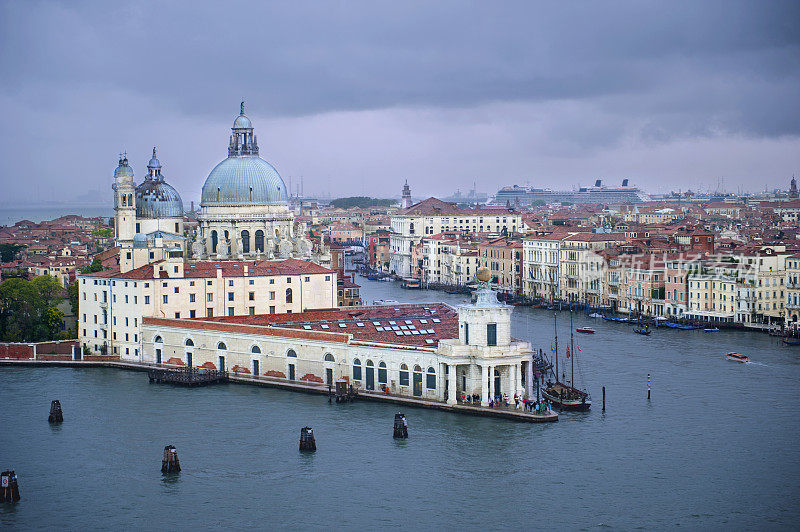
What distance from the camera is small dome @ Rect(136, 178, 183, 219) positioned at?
1802 inches

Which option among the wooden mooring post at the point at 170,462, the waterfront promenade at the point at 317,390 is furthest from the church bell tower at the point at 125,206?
the wooden mooring post at the point at 170,462

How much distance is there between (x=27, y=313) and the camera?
3862 cm

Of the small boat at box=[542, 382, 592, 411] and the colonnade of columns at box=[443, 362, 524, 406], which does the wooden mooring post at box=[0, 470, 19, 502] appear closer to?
the colonnade of columns at box=[443, 362, 524, 406]

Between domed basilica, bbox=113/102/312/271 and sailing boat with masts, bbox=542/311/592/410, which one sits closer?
sailing boat with masts, bbox=542/311/592/410

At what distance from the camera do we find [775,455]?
76.5 feet

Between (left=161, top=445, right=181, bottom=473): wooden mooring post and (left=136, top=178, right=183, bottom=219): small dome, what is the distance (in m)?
24.4

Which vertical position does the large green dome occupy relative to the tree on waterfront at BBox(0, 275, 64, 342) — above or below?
above

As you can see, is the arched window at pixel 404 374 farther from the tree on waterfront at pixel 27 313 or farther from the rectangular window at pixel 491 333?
the tree on waterfront at pixel 27 313

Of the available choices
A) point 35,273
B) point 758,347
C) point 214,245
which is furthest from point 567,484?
point 35,273

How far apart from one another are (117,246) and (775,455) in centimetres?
2899

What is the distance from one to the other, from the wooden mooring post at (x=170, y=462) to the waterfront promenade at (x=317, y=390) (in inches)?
238

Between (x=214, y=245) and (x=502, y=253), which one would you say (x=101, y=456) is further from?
(x=502, y=253)

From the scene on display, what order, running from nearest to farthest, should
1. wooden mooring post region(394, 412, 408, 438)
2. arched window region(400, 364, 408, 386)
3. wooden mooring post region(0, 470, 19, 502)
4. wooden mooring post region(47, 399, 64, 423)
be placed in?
wooden mooring post region(0, 470, 19, 502) → wooden mooring post region(394, 412, 408, 438) → wooden mooring post region(47, 399, 64, 423) → arched window region(400, 364, 408, 386)

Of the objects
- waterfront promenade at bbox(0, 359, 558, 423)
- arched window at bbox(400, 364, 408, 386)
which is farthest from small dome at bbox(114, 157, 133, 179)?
arched window at bbox(400, 364, 408, 386)
